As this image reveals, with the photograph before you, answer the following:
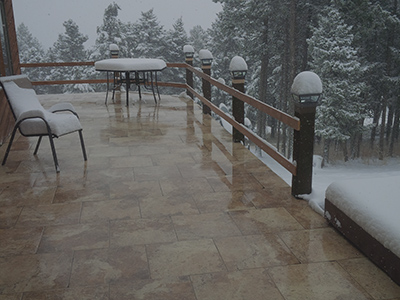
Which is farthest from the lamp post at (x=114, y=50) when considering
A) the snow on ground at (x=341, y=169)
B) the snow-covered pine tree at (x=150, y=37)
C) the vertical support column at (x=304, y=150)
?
the snow-covered pine tree at (x=150, y=37)

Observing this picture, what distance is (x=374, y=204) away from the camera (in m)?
2.53

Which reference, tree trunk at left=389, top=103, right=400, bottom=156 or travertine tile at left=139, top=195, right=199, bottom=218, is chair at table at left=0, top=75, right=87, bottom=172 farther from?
tree trunk at left=389, top=103, right=400, bottom=156

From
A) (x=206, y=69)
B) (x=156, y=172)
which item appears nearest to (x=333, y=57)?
(x=206, y=69)

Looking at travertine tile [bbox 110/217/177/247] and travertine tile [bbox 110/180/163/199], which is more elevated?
travertine tile [bbox 110/180/163/199]

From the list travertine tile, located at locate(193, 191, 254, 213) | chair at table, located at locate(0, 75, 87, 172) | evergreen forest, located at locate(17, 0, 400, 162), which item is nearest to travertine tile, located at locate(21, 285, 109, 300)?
travertine tile, located at locate(193, 191, 254, 213)

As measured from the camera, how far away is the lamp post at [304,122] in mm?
3195

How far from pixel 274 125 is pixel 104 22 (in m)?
14.1

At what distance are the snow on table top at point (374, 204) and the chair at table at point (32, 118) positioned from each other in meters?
2.61

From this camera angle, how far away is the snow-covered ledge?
2.28 m

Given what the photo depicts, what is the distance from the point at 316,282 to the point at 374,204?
587 mm

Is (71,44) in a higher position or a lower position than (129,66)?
higher

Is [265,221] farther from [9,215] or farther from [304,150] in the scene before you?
[9,215]

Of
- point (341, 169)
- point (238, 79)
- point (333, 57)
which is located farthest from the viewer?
point (341, 169)

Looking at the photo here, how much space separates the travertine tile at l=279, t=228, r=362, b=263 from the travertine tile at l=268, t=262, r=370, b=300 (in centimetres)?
9
